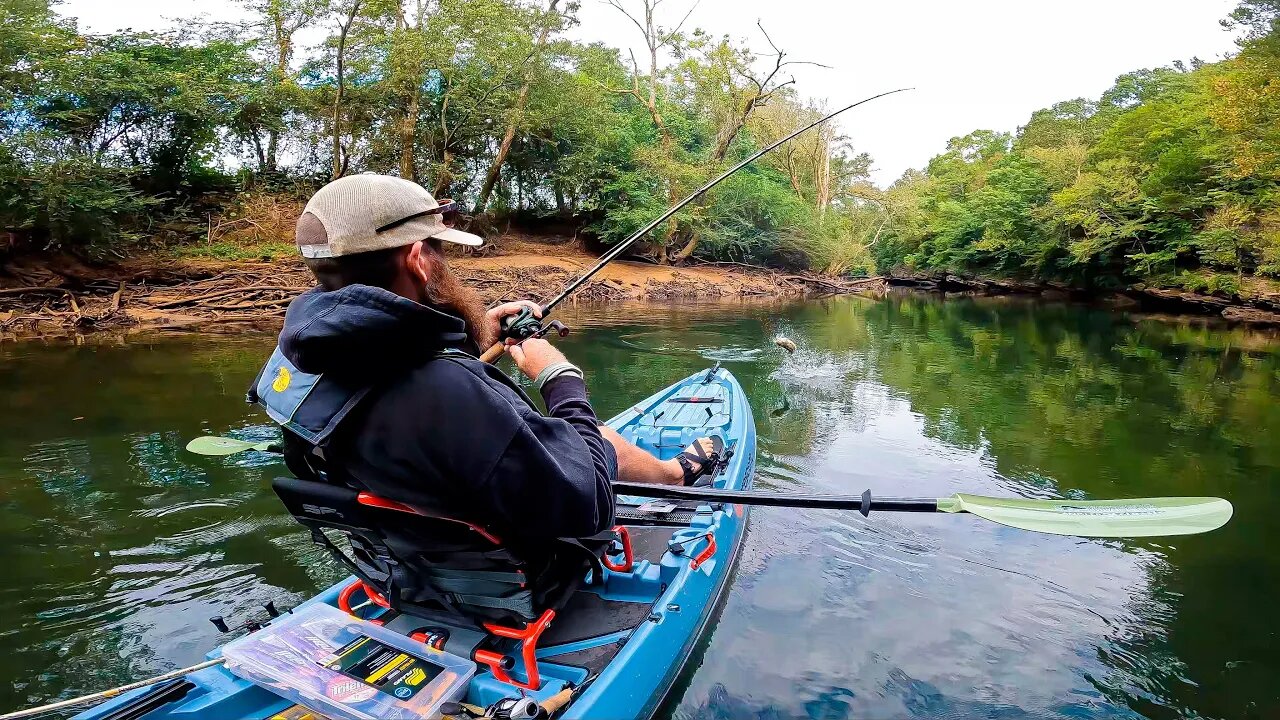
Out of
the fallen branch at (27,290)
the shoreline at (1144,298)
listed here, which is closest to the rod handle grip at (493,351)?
the fallen branch at (27,290)

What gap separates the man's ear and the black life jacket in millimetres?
227

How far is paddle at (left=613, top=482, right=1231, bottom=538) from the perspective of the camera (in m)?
2.32

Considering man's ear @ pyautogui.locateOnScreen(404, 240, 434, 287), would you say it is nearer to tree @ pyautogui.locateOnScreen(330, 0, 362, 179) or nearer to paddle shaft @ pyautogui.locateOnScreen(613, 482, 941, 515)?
paddle shaft @ pyautogui.locateOnScreen(613, 482, 941, 515)

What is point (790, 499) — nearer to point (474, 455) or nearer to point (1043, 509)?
point (1043, 509)

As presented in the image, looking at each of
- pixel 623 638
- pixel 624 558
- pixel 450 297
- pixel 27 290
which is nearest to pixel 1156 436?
pixel 624 558

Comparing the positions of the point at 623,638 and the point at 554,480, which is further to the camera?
the point at 623,638

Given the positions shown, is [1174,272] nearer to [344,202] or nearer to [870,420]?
[870,420]

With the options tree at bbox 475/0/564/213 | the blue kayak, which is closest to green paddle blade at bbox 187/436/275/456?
the blue kayak

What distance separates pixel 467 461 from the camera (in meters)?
1.56

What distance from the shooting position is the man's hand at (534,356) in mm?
2330

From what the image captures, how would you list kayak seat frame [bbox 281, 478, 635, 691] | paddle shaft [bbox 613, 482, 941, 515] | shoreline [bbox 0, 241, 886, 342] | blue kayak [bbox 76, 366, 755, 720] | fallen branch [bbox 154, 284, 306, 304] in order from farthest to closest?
1. fallen branch [bbox 154, 284, 306, 304]
2. shoreline [bbox 0, 241, 886, 342]
3. paddle shaft [bbox 613, 482, 941, 515]
4. blue kayak [bbox 76, 366, 755, 720]
5. kayak seat frame [bbox 281, 478, 635, 691]

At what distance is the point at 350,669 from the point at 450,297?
40.1 inches

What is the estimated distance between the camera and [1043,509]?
95.5 inches

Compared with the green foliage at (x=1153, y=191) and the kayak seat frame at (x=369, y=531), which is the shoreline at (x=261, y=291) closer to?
the green foliage at (x=1153, y=191)
